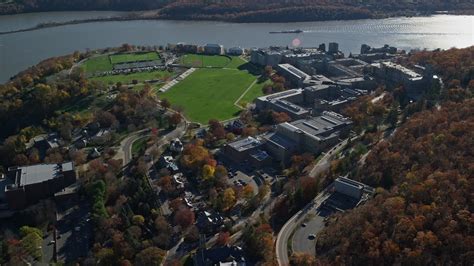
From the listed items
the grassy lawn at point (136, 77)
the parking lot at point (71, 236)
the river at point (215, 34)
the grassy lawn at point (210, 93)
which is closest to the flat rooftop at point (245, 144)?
the grassy lawn at point (210, 93)

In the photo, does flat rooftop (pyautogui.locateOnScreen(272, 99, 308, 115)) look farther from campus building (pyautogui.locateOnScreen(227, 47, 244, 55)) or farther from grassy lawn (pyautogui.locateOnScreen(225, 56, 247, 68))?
campus building (pyautogui.locateOnScreen(227, 47, 244, 55))

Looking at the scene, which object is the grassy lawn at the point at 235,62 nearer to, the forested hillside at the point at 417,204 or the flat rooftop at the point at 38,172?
the forested hillside at the point at 417,204

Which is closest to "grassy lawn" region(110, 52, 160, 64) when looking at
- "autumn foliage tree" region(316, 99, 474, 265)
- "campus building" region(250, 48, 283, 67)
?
"campus building" region(250, 48, 283, 67)

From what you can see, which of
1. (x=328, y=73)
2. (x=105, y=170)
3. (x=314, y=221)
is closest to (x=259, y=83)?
(x=328, y=73)

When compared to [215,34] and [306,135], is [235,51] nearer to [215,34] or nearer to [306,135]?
[215,34]

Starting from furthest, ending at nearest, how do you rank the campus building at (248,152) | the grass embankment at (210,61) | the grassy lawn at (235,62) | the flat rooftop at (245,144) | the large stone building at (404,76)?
the grass embankment at (210,61) < the grassy lawn at (235,62) < the large stone building at (404,76) < the flat rooftop at (245,144) < the campus building at (248,152)

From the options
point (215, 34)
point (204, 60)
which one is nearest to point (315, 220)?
point (204, 60)
